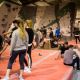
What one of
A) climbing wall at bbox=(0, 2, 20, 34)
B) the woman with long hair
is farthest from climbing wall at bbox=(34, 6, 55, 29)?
the woman with long hair

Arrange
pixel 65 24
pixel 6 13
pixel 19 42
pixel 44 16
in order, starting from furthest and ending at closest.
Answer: pixel 44 16
pixel 65 24
pixel 6 13
pixel 19 42

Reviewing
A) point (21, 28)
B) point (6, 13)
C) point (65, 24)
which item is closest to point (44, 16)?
point (65, 24)

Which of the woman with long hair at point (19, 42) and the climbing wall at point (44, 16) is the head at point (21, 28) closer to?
the woman with long hair at point (19, 42)

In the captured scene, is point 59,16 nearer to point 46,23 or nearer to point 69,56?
point 46,23

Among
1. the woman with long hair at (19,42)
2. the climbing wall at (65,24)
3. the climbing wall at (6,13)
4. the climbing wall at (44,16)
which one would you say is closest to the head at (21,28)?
the woman with long hair at (19,42)

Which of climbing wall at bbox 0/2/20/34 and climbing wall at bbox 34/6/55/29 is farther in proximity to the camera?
climbing wall at bbox 34/6/55/29

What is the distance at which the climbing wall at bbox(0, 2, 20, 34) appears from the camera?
49.4 feet

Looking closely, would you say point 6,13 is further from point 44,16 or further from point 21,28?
point 44,16

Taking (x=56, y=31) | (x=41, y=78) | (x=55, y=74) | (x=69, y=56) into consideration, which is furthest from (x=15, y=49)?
(x=56, y=31)

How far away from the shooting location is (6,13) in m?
15.5

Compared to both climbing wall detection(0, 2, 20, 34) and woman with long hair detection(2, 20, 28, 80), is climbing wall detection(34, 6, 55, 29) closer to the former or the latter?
climbing wall detection(0, 2, 20, 34)

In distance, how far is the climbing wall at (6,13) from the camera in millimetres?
15070

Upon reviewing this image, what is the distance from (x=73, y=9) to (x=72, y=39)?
3451mm

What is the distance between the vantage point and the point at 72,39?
31641mm
